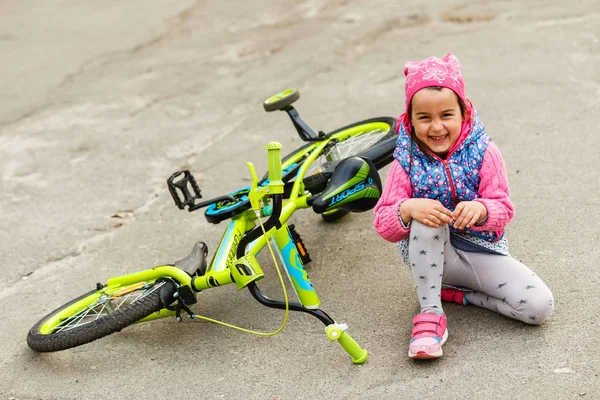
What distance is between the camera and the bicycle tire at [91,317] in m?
3.23

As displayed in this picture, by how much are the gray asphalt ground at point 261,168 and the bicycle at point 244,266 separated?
16 centimetres

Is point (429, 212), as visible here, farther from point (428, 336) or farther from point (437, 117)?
point (428, 336)

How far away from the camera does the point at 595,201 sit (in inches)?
156

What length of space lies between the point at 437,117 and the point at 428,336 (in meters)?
0.87

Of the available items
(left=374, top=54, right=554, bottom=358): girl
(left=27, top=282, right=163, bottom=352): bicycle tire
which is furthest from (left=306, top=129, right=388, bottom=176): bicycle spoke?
(left=27, top=282, right=163, bottom=352): bicycle tire

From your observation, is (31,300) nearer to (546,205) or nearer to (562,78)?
(546,205)

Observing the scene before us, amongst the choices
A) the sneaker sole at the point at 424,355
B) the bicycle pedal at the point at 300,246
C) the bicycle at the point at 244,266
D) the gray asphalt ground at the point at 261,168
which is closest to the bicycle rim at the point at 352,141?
the bicycle at the point at 244,266

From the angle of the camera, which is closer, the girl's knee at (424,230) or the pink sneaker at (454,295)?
the girl's knee at (424,230)

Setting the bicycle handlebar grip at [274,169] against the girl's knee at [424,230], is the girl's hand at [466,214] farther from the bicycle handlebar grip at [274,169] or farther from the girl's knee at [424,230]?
the bicycle handlebar grip at [274,169]

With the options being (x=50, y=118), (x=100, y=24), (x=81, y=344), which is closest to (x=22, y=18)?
(x=100, y=24)

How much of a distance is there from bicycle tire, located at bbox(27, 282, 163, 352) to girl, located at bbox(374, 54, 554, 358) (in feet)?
3.59

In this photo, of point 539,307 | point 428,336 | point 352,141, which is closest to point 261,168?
point 352,141

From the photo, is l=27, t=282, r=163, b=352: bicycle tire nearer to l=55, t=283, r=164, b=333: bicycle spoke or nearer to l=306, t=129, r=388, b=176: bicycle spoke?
l=55, t=283, r=164, b=333: bicycle spoke

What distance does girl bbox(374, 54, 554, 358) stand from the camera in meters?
2.93
